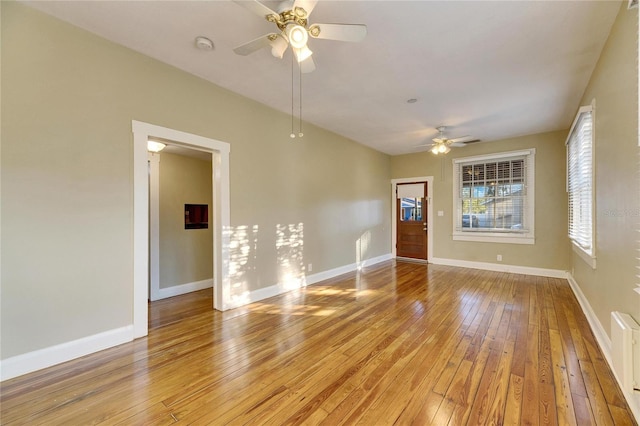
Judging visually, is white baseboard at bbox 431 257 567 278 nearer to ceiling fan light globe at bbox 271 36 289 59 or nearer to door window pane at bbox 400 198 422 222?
door window pane at bbox 400 198 422 222

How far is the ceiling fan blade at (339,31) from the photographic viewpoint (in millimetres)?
1889

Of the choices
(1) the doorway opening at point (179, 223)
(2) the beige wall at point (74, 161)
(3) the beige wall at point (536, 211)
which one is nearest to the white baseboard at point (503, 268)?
(3) the beige wall at point (536, 211)

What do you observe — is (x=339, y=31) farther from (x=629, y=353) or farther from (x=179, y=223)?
(x=179, y=223)

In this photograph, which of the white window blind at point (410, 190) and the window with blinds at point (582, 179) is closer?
the window with blinds at point (582, 179)

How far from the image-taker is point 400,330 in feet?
9.52

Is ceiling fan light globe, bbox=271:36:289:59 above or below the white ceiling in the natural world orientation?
below

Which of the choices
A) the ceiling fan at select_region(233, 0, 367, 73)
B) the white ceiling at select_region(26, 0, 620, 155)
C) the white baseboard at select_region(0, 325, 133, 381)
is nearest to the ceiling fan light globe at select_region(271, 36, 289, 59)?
the ceiling fan at select_region(233, 0, 367, 73)

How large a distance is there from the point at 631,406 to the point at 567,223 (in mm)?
4366

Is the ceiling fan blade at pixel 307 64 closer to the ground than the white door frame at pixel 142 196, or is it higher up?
higher up

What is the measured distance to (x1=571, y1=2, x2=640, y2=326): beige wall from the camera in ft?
6.10

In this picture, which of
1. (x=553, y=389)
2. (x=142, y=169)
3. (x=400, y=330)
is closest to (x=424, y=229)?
(x=400, y=330)

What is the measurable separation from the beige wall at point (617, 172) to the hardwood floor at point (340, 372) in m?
0.63

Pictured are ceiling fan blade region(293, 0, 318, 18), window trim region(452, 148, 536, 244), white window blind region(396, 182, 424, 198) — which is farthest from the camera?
white window blind region(396, 182, 424, 198)

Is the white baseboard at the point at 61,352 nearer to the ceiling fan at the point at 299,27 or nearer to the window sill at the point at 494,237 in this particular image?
the ceiling fan at the point at 299,27
